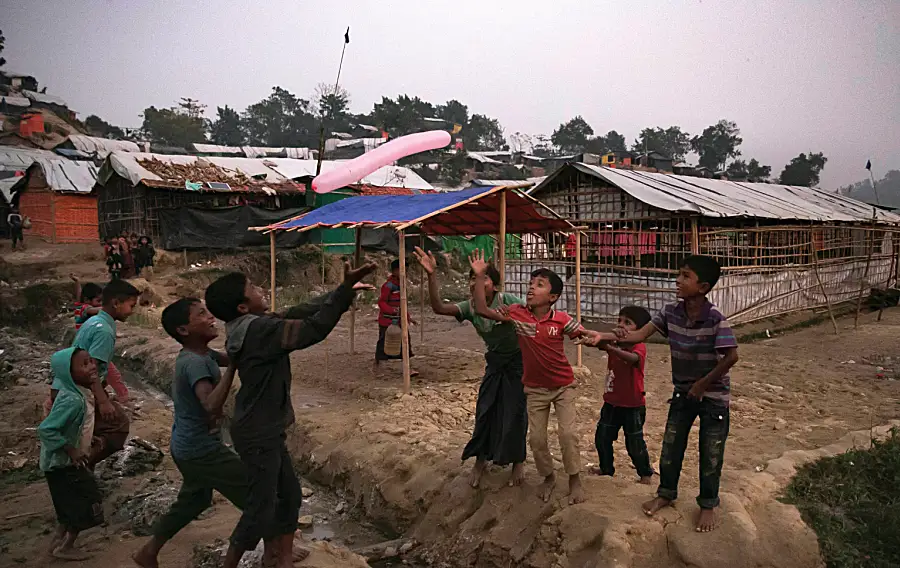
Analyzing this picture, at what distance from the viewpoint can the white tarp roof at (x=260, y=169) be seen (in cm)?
1914

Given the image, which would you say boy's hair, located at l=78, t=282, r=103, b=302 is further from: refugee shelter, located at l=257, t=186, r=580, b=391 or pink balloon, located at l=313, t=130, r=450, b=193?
pink balloon, located at l=313, t=130, r=450, b=193

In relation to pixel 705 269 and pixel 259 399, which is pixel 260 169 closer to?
pixel 259 399

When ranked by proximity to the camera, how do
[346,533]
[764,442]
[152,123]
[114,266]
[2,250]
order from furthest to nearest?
[152,123] → [2,250] → [114,266] → [764,442] → [346,533]

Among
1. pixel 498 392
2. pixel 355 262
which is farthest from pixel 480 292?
pixel 355 262

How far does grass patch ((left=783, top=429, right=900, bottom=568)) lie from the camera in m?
3.62

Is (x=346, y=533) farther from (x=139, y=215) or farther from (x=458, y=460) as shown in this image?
(x=139, y=215)

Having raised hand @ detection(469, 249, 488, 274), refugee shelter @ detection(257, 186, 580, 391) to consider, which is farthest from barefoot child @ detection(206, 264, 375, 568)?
refugee shelter @ detection(257, 186, 580, 391)

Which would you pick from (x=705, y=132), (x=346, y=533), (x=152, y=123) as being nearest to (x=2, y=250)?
(x=346, y=533)

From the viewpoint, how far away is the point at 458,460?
5.13m

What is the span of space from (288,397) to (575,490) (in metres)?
1.92

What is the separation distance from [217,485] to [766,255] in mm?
13551

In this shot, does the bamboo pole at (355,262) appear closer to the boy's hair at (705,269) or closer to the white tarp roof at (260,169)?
the boy's hair at (705,269)

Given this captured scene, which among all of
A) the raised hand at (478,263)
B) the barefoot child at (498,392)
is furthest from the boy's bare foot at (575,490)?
the raised hand at (478,263)

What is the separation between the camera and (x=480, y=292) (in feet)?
13.2
